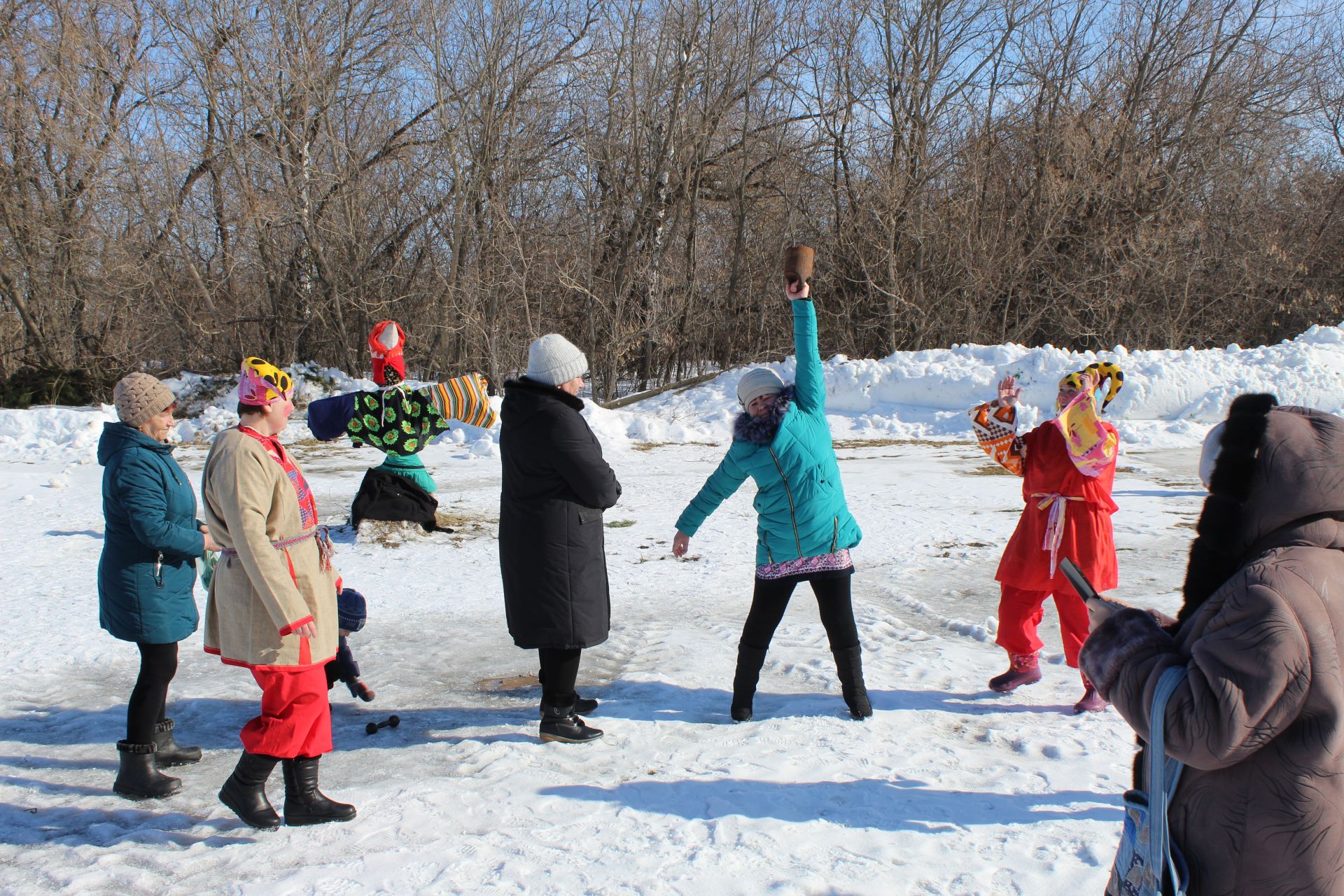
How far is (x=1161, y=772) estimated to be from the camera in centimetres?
179

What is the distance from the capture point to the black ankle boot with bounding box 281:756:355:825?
10.6 ft

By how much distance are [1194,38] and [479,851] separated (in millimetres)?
23471

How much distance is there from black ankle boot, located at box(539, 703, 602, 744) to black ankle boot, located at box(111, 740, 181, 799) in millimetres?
1451

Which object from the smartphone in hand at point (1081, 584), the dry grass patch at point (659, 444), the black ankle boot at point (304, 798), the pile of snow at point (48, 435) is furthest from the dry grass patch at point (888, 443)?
the smartphone in hand at point (1081, 584)

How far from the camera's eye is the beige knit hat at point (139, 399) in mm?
3525

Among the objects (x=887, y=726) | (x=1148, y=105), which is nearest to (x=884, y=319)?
(x=1148, y=105)

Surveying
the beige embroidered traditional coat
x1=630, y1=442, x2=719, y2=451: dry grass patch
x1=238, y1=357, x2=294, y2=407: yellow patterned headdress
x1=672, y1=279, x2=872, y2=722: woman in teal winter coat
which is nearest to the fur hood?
x1=672, y1=279, x2=872, y2=722: woman in teal winter coat

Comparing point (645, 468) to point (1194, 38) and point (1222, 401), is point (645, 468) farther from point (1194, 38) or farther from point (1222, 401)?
point (1194, 38)

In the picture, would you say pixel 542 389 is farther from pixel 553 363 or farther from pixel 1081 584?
pixel 1081 584

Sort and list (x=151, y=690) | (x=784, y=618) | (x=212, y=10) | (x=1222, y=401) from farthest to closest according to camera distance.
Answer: (x=212, y=10)
(x=1222, y=401)
(x=784, y=618)
(x=151, y=690)

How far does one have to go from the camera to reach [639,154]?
Answer: 19719mm

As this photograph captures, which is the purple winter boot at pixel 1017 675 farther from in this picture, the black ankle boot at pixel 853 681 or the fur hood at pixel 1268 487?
the fur hood at pixel 1268 487

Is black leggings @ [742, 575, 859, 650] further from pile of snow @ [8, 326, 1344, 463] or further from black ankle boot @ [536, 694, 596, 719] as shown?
pile of snow @ [8, 326, 1344, 463]

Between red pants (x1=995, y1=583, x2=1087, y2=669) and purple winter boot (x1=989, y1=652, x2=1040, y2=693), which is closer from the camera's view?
red pants (x1=995, y1=583, x2=1087, y2=669)
